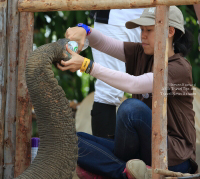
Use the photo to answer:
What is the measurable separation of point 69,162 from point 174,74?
Result: 0.71 metres

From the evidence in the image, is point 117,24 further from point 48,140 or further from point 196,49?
point 196,49

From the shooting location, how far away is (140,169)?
7.14 feet

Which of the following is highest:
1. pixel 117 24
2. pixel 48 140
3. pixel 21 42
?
pixel 117 24

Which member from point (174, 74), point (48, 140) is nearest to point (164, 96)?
point (174, 74)

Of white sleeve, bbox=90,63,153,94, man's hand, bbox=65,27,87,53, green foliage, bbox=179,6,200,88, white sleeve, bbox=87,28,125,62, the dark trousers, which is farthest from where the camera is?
green foliage, bbox=179,6,200,88

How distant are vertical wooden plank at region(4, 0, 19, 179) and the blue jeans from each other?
1.29ft

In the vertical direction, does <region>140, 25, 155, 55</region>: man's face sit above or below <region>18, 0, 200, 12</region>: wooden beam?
below

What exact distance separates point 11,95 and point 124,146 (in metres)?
0.69

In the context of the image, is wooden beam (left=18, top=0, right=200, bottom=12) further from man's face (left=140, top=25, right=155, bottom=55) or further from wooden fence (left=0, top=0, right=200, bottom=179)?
man's face (left=140, top=25, right=155, bottom=55)

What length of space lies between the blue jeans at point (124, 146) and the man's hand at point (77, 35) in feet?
1.35

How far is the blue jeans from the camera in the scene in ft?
7.40

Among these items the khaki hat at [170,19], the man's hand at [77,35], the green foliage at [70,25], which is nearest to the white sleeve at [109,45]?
Answer: the man's hand at [77,35]

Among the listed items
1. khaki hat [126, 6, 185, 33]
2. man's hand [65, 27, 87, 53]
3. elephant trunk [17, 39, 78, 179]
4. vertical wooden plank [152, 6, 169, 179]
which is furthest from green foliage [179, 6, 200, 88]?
elephant trunk [17, 39, 78, 179]

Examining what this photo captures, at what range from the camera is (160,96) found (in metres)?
2.01
